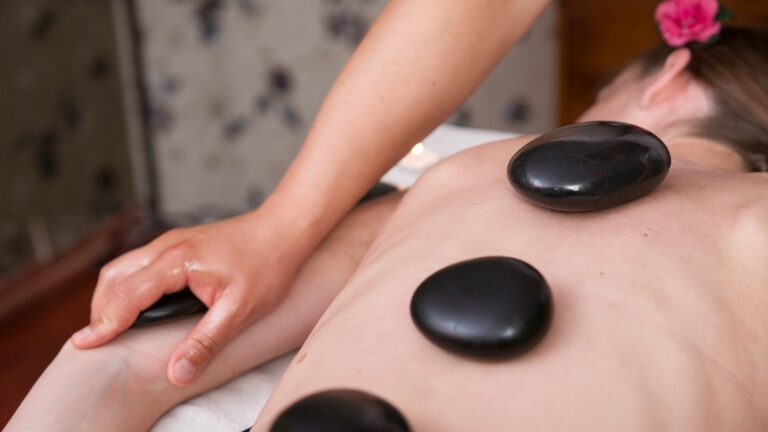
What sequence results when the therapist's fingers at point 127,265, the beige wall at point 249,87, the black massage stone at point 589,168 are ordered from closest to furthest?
1. the black massage stone at point 589,168
2. the therapist's fingers at point 127,265
3. the beige wall at point 249,87

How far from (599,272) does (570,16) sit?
2.21 meters

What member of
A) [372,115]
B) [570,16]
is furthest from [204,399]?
[570,16]

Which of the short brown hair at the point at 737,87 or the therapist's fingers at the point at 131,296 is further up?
the therapist's fingers at the point at 131,296

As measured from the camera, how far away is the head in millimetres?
1176

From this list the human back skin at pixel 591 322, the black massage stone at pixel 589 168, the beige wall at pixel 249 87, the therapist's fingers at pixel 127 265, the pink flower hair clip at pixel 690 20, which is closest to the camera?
the human back skin at pixel 591 322

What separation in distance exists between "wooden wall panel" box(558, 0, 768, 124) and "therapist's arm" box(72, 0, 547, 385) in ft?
5.44

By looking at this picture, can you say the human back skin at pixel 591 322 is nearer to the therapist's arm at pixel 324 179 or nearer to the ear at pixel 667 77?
the therapist's arm at pixel 324 179

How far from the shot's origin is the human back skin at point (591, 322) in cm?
68

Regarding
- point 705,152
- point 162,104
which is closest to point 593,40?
point 162,104

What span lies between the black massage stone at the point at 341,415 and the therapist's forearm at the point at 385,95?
0.49 metres

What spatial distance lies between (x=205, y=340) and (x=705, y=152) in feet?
2.14

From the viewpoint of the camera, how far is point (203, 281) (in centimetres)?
102

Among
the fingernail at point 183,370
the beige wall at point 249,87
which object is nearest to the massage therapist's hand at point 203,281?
the fingernail at point 183,370

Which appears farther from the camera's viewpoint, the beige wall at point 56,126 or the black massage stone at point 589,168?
the beige wall at point 56,126
